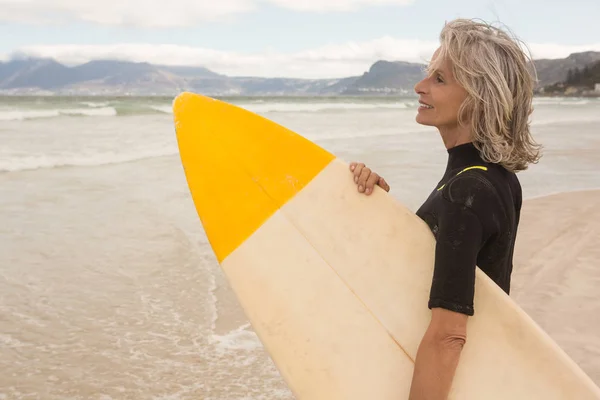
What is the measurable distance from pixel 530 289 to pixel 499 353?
2406 mm

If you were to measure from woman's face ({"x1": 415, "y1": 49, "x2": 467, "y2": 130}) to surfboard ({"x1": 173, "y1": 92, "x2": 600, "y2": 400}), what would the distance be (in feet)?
1.12

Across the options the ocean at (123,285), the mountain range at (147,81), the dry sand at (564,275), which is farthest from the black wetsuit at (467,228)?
the mountain range at (147,81)

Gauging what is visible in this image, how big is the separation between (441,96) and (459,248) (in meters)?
0.41

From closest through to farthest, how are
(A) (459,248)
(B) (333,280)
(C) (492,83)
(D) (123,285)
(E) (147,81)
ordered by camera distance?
(A) (459,248), (C) (492,83), (B) (333,280), (D) (123,285), (E) (147,81)

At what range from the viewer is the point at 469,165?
1294 mm

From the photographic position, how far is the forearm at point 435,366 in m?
1.14

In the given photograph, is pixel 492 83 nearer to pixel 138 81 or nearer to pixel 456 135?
pixel 456 135

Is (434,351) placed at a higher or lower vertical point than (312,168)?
lower

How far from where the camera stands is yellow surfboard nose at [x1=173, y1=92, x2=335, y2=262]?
198 cm

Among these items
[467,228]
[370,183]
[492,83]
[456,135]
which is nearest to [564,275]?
[370,183]

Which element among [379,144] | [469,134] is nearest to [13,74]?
[379,144]

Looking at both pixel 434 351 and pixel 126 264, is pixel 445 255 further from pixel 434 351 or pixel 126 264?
pixel 126 264

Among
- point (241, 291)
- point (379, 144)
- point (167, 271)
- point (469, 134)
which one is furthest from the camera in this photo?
point (379, 144)

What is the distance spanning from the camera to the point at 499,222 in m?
1.16
